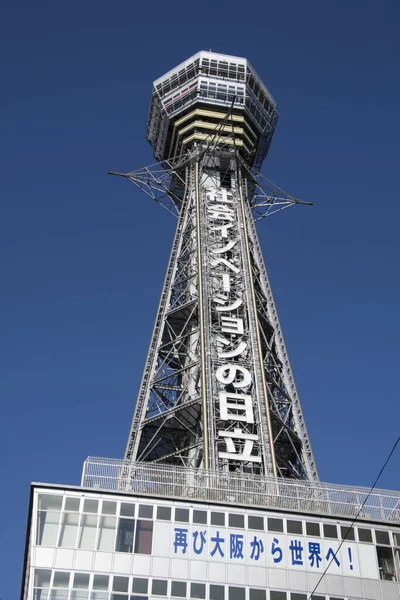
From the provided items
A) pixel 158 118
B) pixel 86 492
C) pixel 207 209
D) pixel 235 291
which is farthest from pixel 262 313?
pixel 86 492

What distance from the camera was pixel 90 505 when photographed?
116 feet

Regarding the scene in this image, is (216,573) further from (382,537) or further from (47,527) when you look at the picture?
(382,537)

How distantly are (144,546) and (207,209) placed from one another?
39.6 metres

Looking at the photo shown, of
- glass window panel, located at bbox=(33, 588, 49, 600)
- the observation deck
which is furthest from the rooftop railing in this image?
the observation deck

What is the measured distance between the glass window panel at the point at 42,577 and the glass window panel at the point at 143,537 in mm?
3708

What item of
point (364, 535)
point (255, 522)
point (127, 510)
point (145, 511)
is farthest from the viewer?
point (364, 535)

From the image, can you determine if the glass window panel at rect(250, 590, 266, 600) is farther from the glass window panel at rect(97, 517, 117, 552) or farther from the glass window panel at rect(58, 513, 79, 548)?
the glass window panel at rect(58, 513, 79, 548)

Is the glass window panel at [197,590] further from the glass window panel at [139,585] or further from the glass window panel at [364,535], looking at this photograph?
the glass window panel at [364,535]

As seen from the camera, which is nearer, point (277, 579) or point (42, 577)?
point (42, 577)

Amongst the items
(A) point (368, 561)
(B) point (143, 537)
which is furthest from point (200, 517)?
(A) point (368, 561)

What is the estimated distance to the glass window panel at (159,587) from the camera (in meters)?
33.9

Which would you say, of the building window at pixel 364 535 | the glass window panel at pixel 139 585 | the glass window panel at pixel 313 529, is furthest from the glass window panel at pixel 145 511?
the building window at pixel 364 535

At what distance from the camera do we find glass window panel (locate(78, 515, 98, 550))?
34594 mm

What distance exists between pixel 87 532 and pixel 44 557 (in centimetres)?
199
